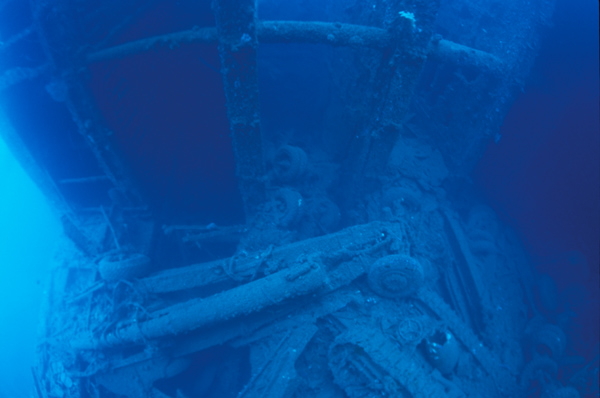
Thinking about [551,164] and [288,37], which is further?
[551,164]

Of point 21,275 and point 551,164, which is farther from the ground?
point 21,275

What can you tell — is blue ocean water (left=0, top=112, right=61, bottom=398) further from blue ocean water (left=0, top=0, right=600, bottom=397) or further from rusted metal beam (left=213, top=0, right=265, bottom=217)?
rusted metal beam (left=213, top=0, right=265, bottom=217)

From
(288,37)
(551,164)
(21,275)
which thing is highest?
(21,275)

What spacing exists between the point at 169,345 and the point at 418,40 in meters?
4.74

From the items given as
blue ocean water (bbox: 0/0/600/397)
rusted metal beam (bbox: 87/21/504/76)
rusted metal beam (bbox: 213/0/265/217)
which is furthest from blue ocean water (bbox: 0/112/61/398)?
rusted metal beam (bbox: 213/0/265/217)

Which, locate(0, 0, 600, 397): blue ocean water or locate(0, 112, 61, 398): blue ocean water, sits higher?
locate(0, 112, 61, 398): blue ocean water

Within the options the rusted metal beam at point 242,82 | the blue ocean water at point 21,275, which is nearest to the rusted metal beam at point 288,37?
the rusted metal beam at point 242,82

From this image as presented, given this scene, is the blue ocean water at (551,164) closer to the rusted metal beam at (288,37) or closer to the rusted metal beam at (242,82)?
the rusted metal beam at (288,37)

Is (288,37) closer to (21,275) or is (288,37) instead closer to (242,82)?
(242,82)

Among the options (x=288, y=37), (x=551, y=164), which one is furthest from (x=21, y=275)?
(x=551, y=164)

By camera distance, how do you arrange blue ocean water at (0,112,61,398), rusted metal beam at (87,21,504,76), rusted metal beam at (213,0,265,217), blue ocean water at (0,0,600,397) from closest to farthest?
rusted metal beam at (213,0,265,217) < rusted metal beam at (87,21,504,76) < blue ocean water at (0,0,600,397) < blue ocean water at (0,112,61,398)

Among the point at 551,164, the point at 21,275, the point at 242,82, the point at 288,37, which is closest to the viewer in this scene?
the point at 242,82

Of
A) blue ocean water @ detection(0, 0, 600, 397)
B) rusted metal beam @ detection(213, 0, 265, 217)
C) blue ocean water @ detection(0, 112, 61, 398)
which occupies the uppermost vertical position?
blue ocean water @ detection(0, 112, 61, 398)

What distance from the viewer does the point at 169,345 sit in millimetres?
3684
